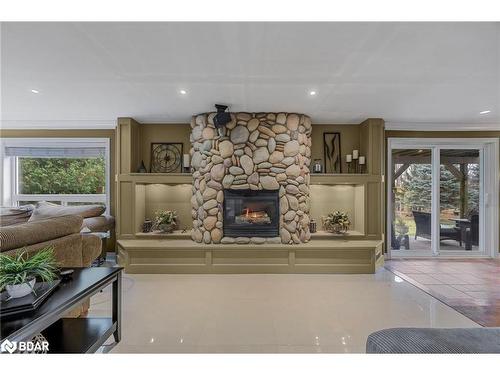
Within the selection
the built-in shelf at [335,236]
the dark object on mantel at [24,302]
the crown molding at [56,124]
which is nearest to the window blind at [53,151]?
the crown molding at [56,124]

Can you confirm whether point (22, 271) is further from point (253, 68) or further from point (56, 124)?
point (56, 124)

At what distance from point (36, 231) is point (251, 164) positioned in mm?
2676

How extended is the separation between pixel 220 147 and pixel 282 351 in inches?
110

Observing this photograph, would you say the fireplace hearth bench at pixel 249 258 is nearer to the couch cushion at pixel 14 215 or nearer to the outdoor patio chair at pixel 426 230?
the outdoor patio chair at pixel 426 230

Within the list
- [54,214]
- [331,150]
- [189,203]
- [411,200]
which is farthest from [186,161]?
[411,200]

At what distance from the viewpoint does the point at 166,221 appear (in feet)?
14.4

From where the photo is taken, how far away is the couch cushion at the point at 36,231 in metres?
1.78

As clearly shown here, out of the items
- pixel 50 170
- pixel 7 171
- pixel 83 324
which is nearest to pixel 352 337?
pixel 83 324

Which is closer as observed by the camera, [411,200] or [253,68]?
[253,68]

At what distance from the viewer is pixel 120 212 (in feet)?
14.1

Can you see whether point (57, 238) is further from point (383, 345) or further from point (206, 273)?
point (383, 345)
